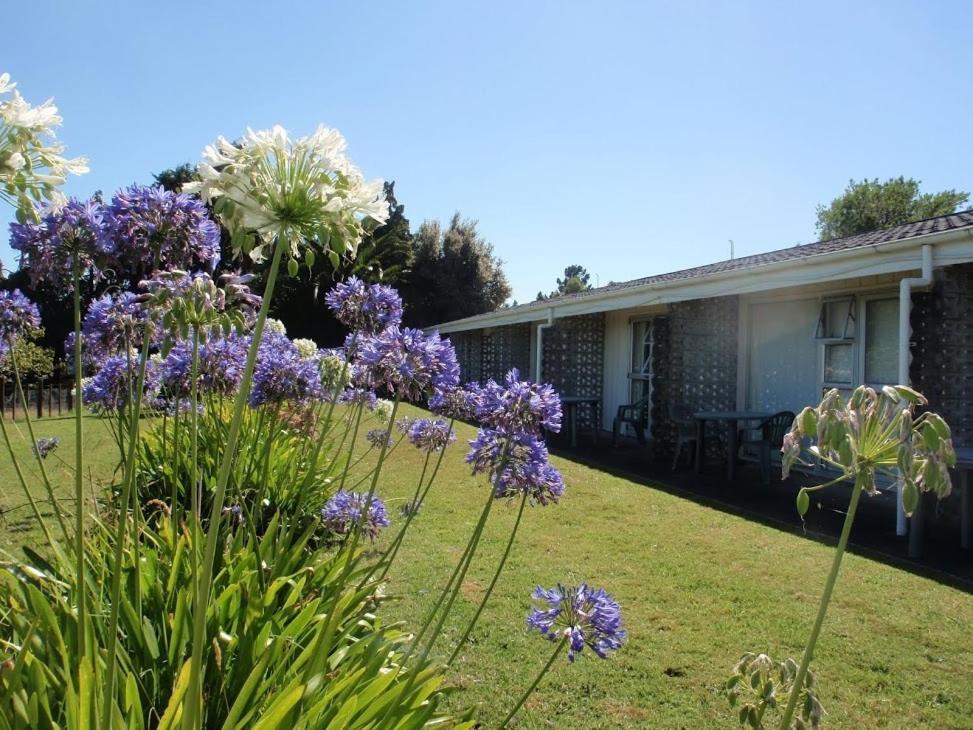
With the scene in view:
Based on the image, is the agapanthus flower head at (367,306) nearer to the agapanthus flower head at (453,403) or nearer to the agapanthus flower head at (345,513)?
the agapanthus flower head at (453,403)

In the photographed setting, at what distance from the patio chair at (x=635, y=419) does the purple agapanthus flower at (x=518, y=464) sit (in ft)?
36.1

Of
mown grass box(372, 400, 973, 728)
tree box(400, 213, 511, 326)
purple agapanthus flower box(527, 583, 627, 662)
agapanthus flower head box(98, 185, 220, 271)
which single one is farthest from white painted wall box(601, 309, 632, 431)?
tree box(400, 213, 511, 326)

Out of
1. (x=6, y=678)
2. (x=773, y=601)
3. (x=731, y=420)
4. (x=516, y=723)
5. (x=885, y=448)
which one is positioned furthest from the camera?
(x=731, y=420)

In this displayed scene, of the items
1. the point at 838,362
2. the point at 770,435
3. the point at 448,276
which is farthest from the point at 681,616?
the point at 448,276

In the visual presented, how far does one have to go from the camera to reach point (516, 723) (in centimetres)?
315

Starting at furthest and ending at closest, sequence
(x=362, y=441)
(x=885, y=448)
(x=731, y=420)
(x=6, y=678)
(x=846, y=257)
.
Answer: (x=362, y=441), (x=731, y=420), (x=846, y=257), (x=6, y=678), (x=885, y=448)

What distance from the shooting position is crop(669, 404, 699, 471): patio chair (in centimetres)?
981

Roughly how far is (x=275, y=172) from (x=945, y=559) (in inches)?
252

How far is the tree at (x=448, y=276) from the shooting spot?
38281 mm

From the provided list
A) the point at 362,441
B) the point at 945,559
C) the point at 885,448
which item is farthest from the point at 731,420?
the point at 885,448

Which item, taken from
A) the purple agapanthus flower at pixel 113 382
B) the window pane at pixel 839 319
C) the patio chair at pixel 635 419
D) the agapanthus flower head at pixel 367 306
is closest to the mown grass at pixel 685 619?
the agapanthus flower head at pixel 367 306

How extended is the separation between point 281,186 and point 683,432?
9.39 metres

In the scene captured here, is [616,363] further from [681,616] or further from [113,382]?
[113,382]

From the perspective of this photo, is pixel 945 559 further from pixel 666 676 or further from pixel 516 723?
pixel 516 723
